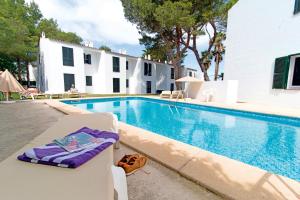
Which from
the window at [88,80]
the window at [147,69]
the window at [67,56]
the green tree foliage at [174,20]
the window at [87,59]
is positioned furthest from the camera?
the window at [147,69]

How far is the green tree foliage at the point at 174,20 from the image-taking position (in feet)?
41.9

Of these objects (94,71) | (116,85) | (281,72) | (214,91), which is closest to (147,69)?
(116,85)

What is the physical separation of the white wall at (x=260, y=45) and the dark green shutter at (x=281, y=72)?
0.31 metres

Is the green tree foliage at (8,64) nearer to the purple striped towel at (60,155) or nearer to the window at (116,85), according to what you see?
the window at (116,85)

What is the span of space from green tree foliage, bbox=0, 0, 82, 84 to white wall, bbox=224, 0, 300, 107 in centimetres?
1873

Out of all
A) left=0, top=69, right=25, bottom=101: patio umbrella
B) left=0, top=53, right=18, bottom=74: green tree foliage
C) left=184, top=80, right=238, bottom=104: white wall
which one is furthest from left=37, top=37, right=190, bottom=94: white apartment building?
left=184, top=80, right=238, bottom=104: white wall

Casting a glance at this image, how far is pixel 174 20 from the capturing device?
12.8 metres

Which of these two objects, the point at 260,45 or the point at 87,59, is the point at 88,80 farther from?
the point at 260,45

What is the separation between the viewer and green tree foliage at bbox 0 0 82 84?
14.7 meters

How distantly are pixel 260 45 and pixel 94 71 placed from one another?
51.8 feet

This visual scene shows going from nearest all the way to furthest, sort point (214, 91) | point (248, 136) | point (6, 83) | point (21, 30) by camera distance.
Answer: point (248, 136)
point (6, 83)
point (214, 91)
point (21, 30)

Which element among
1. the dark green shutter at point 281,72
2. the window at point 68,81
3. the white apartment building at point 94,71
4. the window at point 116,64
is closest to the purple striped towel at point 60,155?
the dark green shutter at point 281,72

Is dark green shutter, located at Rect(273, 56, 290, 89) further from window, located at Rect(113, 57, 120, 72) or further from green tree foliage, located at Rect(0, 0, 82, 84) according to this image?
green tree foliage, located at Rect(0, 0, 82, 84)

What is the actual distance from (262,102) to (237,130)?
211 inches
